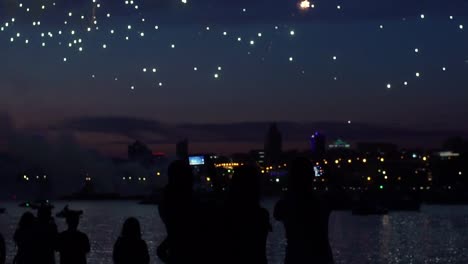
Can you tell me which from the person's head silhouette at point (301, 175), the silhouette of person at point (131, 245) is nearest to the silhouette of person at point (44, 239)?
the silhouette of person at point (131, 245)

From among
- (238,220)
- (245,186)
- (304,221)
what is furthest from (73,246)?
(238,220)

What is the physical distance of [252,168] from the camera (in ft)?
22.8

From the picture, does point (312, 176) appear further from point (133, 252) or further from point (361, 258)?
point (361, 258)

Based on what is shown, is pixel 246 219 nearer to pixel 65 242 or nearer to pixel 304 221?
pixel 304 221

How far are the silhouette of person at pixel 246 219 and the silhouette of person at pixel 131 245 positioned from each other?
3.88 metres

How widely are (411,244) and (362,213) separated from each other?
73.6 m

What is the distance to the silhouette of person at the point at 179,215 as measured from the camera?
6.42 metres

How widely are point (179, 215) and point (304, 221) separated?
1654 millimetres

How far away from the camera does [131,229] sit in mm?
10586

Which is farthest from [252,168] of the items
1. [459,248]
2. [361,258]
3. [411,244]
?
[411,244]

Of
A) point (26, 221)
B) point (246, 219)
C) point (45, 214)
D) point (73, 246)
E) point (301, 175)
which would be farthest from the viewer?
point (26, 221)

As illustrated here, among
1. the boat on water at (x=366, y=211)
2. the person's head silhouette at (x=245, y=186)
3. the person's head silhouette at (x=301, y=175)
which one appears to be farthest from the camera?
the boat on water at (x=366, y=211)

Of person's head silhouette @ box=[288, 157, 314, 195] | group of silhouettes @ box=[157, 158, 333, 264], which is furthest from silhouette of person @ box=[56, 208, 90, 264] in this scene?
group of silhouettes @ box=[157, 158, 333, 264]

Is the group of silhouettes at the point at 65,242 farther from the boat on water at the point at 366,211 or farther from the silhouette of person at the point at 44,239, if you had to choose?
the boat on water at the point at 366,211
